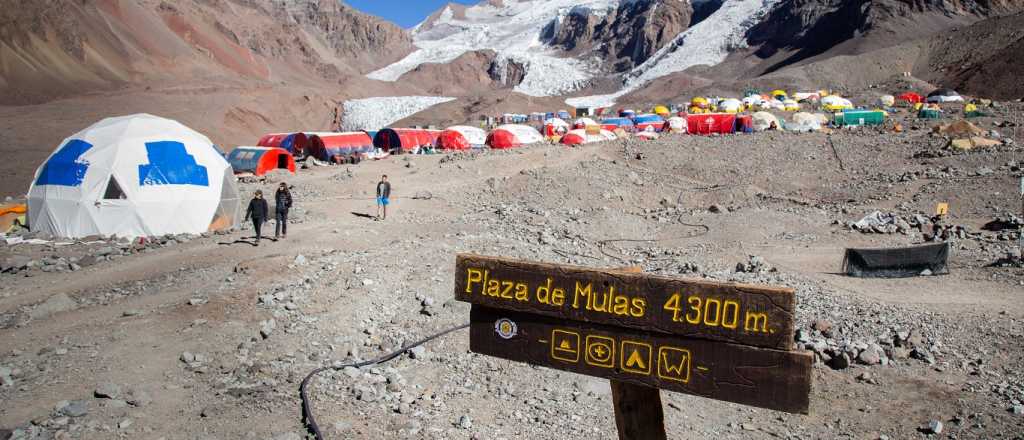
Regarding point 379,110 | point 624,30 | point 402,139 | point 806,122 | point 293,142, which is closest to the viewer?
point 293,142

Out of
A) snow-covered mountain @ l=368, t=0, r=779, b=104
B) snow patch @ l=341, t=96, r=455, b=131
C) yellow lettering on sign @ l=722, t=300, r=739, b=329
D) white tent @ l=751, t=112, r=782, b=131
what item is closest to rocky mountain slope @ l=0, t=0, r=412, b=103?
snow patch @ l=341, t=96, r=455, b=131

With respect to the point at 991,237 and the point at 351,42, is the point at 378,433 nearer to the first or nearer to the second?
the point at 991,237

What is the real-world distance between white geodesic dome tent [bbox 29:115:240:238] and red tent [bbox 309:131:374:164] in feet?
57.7

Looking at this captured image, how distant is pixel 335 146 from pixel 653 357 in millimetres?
34464

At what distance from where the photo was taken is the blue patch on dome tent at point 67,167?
→ 1578 cm

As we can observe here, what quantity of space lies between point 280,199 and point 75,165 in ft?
20.1

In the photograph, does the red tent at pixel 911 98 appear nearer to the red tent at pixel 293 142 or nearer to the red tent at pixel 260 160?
the red tent at pixel 293 142

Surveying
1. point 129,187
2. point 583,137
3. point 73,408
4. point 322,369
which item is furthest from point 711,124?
point 73,408

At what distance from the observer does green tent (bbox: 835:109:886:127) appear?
3716 cm

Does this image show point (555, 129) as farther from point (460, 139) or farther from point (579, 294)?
point (579, 294)

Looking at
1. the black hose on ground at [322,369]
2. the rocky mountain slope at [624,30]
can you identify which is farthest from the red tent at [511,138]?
the rocky mountain slope at [624,30]

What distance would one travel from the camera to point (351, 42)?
14250cm

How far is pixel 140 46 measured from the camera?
202 ft

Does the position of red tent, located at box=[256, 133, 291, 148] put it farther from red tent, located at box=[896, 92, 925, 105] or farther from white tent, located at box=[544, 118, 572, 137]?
red tent, located at box=[896, 92, 925, 105]
